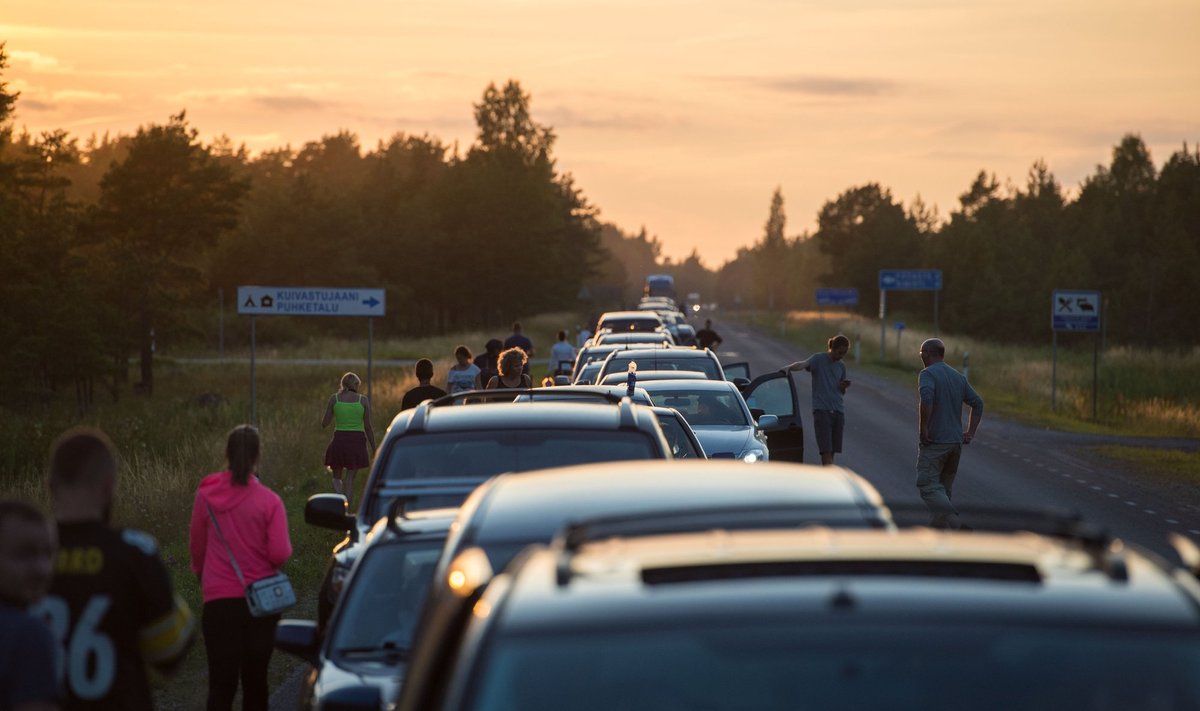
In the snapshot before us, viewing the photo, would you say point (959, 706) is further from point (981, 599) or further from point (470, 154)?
point (470, 154)

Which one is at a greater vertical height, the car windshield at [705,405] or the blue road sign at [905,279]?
the blue road sign at [905,279]

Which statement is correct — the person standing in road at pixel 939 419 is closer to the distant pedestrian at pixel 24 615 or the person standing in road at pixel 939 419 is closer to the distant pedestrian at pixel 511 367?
the distant pedestrian at pixel 511 367

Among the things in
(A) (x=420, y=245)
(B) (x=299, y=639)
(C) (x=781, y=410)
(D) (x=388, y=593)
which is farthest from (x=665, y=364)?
(A) (x=420, y=245)

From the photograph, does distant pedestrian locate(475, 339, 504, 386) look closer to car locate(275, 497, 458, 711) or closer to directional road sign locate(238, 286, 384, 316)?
directional road sign locate(238, 286, 384, 316)

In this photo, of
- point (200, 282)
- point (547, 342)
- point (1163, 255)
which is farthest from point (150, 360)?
point (1163, 255)

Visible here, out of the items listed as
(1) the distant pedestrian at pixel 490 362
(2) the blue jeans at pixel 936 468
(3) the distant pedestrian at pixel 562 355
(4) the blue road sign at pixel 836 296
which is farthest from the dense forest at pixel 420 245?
(2) the blue jeans at pixel 936 468

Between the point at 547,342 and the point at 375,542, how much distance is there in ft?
291

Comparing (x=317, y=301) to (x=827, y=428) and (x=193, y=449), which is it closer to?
(x=193, y=449)

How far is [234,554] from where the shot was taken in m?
8.17

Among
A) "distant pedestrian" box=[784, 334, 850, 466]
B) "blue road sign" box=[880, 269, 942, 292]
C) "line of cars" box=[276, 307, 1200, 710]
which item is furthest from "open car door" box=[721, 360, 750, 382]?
"blue road sign" box=[880, 269, 942, 292]

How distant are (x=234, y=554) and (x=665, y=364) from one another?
14788mm

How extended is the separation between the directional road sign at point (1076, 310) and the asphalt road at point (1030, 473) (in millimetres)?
2763

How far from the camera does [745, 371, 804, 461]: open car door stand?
804 inches

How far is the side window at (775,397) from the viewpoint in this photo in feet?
68.3
